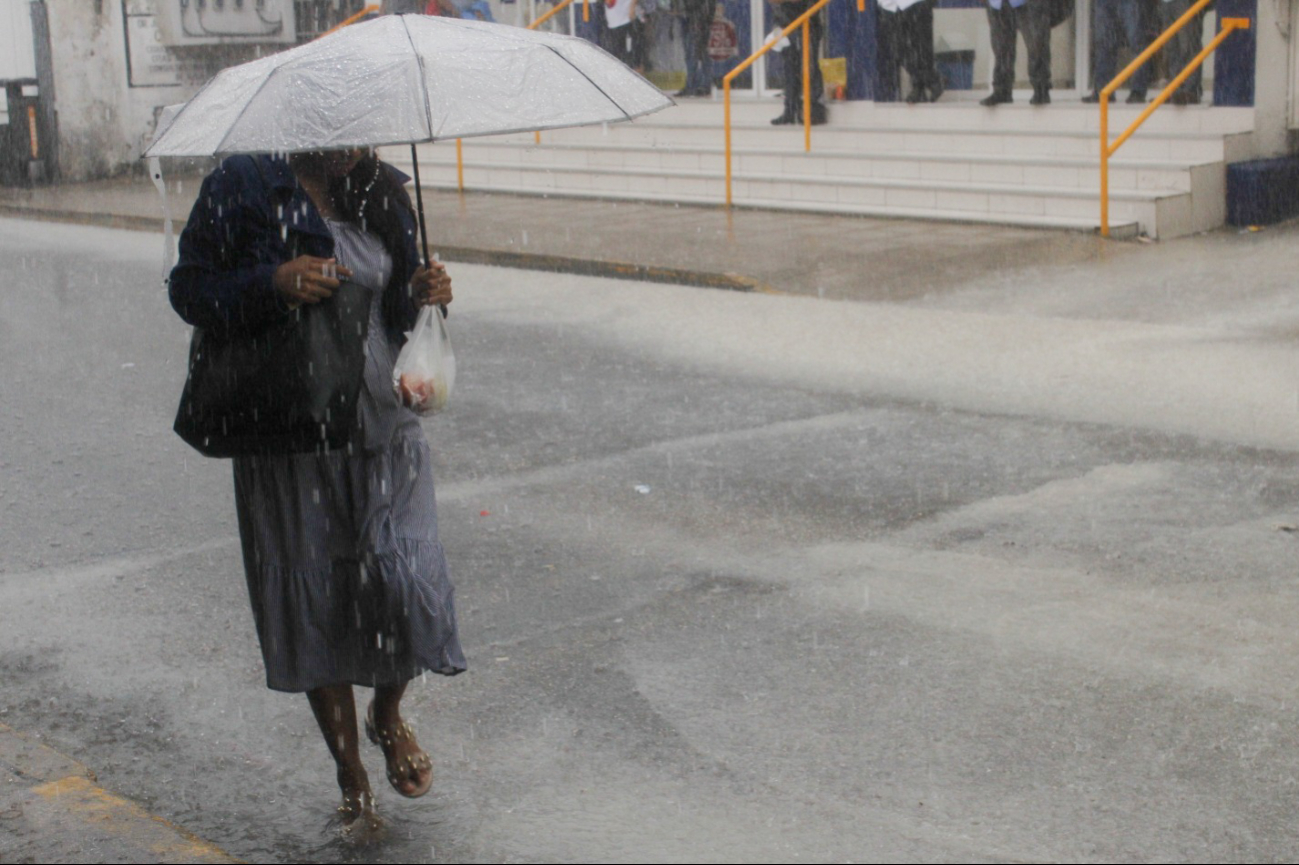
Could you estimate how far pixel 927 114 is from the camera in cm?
1762

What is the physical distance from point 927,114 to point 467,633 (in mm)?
13147

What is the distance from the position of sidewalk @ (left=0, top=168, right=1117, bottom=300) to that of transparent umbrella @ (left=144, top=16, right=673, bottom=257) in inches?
314

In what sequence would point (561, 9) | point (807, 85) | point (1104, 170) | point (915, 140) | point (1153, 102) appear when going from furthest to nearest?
1. point (561, 9)
2. point (807, 85)
3. point (915, 140)
4. point (1153, 102)
5. point (1104, 170)

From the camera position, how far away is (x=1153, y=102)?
47.5ft

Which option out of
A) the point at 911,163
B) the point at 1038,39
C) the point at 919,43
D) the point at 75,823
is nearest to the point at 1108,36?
the point at 1038,39

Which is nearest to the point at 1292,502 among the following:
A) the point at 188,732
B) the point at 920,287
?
the point at 188,732

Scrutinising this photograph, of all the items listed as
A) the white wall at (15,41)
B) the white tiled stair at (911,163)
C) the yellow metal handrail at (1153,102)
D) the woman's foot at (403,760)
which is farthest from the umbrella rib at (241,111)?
the white wall at (15,41)

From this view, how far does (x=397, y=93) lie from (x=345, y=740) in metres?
1.57

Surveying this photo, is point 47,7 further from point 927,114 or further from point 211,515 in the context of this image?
point 211,515

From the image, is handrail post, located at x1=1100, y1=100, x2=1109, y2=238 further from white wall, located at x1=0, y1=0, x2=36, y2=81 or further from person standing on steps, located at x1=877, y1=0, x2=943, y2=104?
white wall, located at x1=0, y1=0, x2=36, y2=81

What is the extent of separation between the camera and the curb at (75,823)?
4000 millimetres

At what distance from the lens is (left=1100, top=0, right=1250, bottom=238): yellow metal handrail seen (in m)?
14.0

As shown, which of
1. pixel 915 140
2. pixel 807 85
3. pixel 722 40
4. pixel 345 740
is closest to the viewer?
pixel 345 740

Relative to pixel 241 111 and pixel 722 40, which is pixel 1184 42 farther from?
pixel 241 111
